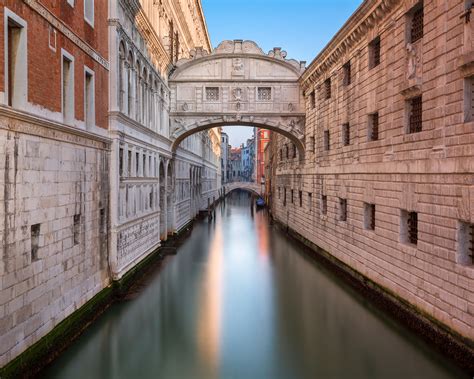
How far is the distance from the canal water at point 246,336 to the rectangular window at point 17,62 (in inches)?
184

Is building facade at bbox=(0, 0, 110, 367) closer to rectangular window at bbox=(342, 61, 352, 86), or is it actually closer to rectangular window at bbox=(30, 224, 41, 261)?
rectangular window at bbox=(30, 224, 41, 261)

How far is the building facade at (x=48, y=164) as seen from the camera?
6.59 meters

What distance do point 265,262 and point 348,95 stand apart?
24.3ft

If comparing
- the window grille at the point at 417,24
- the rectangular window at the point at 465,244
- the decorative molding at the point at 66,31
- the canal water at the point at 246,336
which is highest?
the window grille at the point at 417,24

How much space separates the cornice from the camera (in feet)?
38.2

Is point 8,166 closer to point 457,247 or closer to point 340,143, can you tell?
point 457,247

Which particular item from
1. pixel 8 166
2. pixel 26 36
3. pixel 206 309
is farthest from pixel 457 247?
pixel 26 36

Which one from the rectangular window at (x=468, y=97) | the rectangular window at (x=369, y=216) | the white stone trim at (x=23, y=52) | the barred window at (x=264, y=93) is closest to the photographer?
the white stone trim at (x=23, y=52)

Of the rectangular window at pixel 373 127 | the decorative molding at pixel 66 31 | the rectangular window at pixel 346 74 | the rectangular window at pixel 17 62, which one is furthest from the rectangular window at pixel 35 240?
the rectangular window at pixel 346 74

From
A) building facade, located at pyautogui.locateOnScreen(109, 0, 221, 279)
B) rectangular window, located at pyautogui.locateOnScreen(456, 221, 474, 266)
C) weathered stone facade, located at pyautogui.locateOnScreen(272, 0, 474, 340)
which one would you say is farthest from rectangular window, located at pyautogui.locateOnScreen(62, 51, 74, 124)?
rectangular window, located at pyautogui.locateOnScreen(456, 221, 474, 266)

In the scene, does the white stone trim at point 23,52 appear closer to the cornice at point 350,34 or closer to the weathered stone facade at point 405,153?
the weathered stone facade at point 405,153

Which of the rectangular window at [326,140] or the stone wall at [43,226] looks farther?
the rectangular window at [326,140]

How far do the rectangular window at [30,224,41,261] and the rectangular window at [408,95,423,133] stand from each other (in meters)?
8.30

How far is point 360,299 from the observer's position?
12.0 meters
